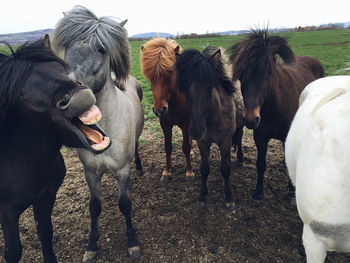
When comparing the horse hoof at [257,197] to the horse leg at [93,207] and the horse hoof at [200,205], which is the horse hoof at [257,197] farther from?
the horse leg at [93,207]

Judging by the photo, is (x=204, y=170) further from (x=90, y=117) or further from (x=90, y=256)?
(x=90, y=117)

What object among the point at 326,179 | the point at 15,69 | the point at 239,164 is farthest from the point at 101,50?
the point at 239,164

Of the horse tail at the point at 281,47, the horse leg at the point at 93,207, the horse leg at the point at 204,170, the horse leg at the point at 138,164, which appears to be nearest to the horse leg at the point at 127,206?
the horse leg at the point at 93,207

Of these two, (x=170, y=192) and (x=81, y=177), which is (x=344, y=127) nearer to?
(x=170, y=192)

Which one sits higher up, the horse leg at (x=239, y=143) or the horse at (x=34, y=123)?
the horse at (x=34, y=123)

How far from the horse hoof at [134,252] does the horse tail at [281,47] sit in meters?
2.93

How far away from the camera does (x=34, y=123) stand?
189cm

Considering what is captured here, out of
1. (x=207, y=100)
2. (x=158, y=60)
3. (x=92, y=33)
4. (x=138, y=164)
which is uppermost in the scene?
(x=92, y=33)

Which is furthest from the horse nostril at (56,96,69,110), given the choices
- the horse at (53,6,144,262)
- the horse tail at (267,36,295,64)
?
the horse tail at (267,36,295,64)

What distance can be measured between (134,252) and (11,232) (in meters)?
1.33

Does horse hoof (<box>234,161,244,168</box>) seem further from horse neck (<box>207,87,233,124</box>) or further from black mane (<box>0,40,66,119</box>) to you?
black mane (<box>0,40,66,119</box>)

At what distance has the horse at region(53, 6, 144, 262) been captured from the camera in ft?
7.91

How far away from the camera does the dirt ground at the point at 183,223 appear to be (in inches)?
118

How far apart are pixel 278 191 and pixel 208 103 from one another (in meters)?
1.88
